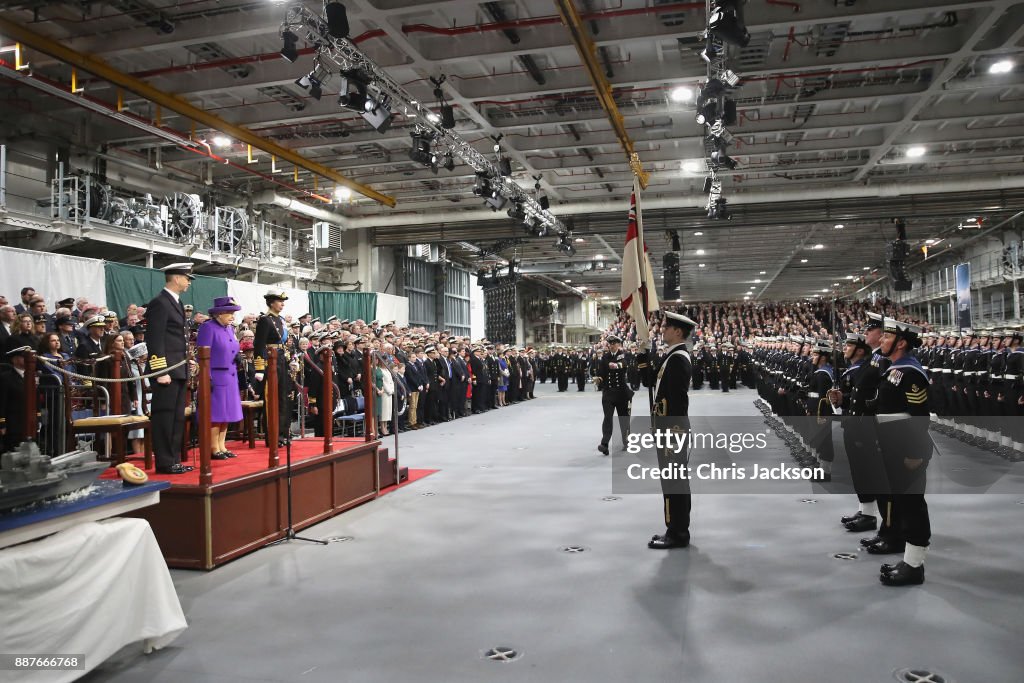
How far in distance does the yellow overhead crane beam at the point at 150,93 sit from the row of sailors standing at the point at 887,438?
10.3 meters

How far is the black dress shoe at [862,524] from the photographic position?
203 inches

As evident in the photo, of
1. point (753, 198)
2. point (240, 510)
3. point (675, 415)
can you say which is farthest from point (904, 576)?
point (753, 198)

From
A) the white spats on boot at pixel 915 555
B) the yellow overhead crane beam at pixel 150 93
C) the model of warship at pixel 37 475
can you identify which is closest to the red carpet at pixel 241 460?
the model of warship at pixel 37 475

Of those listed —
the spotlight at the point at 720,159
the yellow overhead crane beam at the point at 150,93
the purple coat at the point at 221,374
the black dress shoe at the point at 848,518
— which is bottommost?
the black dress shoe at the point at 848,518

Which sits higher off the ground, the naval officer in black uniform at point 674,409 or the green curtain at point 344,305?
the green curtain at point 344,305

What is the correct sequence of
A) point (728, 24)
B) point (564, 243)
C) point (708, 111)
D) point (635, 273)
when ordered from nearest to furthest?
point (635, 273)
point (728, 24)
point (708, 111)
point (564, 243)

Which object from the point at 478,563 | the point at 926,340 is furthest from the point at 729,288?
the point at 478,563

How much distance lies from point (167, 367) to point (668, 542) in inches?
153

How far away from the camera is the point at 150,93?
10.5m

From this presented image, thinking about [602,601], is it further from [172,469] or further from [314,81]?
[314,81]

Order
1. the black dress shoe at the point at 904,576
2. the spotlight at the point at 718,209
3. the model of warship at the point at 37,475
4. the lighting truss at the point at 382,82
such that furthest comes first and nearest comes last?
1. the spotlight at the point at 718,209
2. the lighting truss at the point at 382,82
3. the black dress shoe at the point at 904,576
4. the model of warship at the point at 37,475

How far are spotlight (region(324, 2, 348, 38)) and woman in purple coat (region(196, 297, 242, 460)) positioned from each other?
11.2 feet

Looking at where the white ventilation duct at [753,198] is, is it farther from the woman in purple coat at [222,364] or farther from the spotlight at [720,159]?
the woman in purple coat at [222,364]

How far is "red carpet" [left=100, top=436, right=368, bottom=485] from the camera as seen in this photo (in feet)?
15.9
